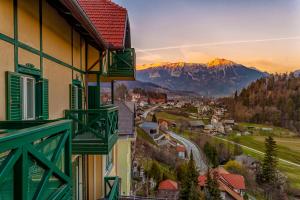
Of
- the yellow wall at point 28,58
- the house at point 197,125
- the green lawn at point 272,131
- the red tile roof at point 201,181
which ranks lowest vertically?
the red tile roof at point 201,181

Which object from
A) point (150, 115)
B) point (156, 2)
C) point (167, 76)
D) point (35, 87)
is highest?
point (156, 2)

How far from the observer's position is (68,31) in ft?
17.3

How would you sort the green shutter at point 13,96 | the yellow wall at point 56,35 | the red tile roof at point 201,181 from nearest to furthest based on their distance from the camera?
1. the green shutter at point 13,96
2. the yellow wall at point 56,35
3. the red tile roof at point 201,181

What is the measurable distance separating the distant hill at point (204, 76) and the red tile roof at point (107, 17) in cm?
10662

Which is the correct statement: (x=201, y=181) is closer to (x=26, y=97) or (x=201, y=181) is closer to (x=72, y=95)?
(x=72, y=95)

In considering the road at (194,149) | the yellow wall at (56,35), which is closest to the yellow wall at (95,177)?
the yellow wall at (56,35)

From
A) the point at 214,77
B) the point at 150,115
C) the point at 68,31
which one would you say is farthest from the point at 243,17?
the point at 214,77

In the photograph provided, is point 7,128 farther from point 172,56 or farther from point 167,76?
point 167,76

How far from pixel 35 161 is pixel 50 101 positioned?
287 centimetres

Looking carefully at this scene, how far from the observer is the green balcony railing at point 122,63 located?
873 cm

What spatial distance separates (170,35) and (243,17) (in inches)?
711

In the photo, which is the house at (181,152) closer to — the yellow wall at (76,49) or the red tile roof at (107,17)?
the red tile roof at (107,17)

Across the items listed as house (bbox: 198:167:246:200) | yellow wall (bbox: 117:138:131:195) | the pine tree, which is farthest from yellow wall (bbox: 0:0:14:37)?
the pine tree

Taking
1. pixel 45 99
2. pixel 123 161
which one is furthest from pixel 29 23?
pixel 123 161
